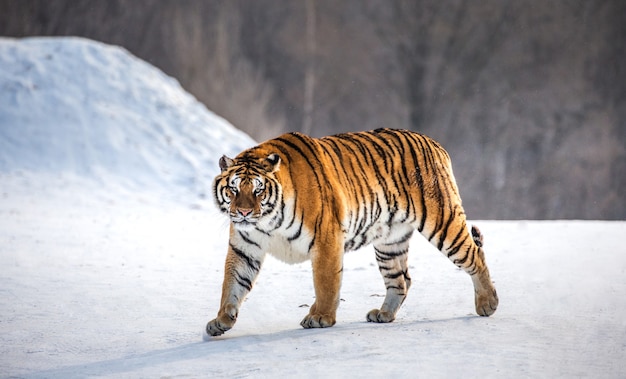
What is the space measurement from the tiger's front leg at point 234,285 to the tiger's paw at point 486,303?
1.43m

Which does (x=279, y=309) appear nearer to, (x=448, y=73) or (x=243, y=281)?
(x=243, y=281)

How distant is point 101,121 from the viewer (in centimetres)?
1432

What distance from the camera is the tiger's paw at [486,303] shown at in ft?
19.3

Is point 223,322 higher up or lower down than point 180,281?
higher up

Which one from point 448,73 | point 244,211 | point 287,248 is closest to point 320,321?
point 287,248

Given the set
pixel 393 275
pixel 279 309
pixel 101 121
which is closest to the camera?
pixel 393 275

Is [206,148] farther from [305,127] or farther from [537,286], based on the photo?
[305,127]

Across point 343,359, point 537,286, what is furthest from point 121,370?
point 537,286

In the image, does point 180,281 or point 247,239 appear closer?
point 247,239

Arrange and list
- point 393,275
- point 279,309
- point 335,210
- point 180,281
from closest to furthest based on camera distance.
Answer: point 335,210
point 393,275
point 279,309
point 180,281

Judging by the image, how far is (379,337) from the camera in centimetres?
527

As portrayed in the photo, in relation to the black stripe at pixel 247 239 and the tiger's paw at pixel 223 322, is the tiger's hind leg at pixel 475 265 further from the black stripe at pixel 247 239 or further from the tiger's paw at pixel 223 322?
the tiger's paw at pixel 223 322

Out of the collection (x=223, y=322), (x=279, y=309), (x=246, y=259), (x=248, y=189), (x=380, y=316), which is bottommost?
(x=279, y=309)

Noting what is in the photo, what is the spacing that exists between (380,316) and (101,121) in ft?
30.4
